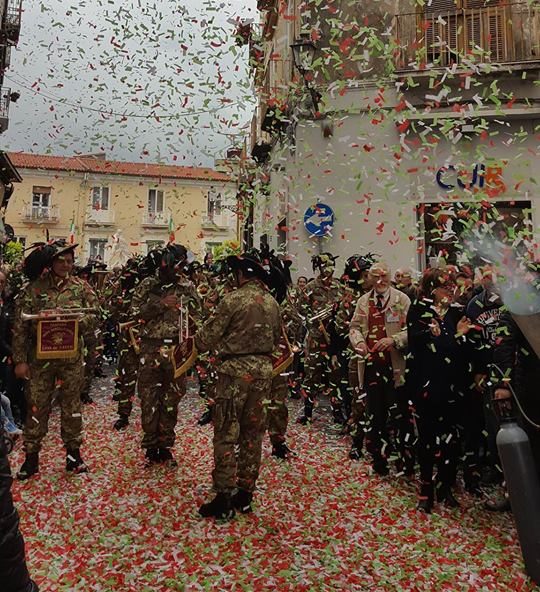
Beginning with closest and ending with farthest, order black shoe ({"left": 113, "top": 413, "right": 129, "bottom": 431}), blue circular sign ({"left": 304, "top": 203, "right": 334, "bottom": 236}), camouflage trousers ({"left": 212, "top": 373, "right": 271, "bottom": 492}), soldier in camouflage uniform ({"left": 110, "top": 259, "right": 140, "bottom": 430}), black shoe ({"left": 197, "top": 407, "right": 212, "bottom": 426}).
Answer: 1. camouflage trousers ({"left": 212, "top": 373, "right": 271, "bottom": 492})
2. black shoe ({"left": 113, "top": 413, "right": 129, "bottom": 431})
3. soldier in camouflage uniform ({"left": 110, "top": 259, "right": 140, "bottom": 430})
4. black shoe ({"left": 197, "top": 407, "right": 212, "bottom": 426})
5. blue circular sign ({"left": 304, "top": 203, "right": 334, "bottom": 236})

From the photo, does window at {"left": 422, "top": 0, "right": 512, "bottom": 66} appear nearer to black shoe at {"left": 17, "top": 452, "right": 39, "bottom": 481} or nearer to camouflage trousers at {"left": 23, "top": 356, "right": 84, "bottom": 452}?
camouflage trousers at {"left": 23, "top": 356, "right": 84, "bottom": 452}

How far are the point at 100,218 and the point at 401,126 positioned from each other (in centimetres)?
1720

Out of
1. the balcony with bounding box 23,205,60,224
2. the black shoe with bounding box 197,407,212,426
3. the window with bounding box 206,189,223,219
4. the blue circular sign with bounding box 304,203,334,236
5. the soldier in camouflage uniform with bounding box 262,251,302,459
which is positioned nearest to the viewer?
the soldier in camouflage uniform with bounding box 262,251,302,459

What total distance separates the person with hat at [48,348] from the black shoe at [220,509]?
62.0 inches

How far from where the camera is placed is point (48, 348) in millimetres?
4305

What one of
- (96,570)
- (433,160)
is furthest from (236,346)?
(433,160)

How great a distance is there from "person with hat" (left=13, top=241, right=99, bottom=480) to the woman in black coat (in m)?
3.17

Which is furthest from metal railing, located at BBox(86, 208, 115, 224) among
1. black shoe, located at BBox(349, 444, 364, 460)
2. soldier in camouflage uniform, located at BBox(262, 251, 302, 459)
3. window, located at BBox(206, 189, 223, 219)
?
black shoe, located at BBox(349, 444, 364, 460)

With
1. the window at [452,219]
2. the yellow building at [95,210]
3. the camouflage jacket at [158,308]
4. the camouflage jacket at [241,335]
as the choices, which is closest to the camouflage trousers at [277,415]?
the camouflage jacket at [158,308]

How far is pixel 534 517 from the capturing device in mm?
2883

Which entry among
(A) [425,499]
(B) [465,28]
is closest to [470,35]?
(B) [465,28]

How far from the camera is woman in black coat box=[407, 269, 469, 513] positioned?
3877mm

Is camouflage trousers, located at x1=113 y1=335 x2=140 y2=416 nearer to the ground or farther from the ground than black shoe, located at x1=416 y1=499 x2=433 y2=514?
farther from the ground

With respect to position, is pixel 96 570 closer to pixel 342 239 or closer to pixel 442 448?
pixel 442 448
